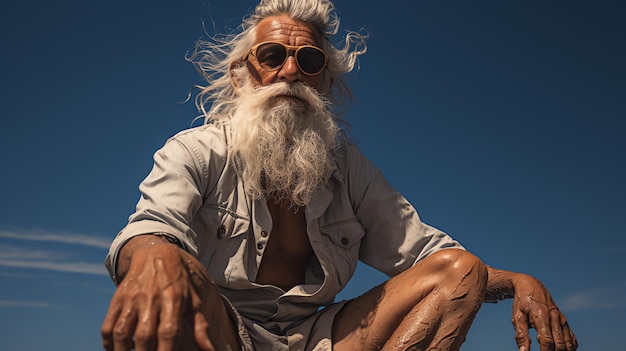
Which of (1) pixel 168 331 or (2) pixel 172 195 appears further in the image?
(2) pixel 172 195

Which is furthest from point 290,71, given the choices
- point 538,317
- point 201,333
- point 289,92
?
point 201,333

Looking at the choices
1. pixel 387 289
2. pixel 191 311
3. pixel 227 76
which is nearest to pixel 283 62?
pixel 227 76

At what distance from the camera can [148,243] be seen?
7.78ft

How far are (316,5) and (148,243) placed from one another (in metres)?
2.16

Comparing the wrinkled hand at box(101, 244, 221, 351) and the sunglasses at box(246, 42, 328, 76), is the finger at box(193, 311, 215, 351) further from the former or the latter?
the sunglasses at box(246, 42, 328, 76)

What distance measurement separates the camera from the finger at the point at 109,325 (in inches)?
74.2

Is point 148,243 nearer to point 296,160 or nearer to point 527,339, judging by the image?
point 296,160

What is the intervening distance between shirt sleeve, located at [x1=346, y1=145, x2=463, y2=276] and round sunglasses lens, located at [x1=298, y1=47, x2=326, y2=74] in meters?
0.58

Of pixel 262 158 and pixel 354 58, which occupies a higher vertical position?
pixel 354 58

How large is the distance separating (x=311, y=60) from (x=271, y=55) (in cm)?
24

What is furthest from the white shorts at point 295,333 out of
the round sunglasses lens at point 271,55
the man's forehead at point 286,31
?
the man's forehead at point 286,31

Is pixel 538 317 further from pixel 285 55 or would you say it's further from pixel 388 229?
pixel 285 55

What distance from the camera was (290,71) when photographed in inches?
139

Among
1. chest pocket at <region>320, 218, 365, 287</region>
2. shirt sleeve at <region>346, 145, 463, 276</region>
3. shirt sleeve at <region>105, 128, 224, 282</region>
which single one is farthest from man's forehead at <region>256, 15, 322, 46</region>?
chest pocket at <region>320, 218, 365, 287</region>
